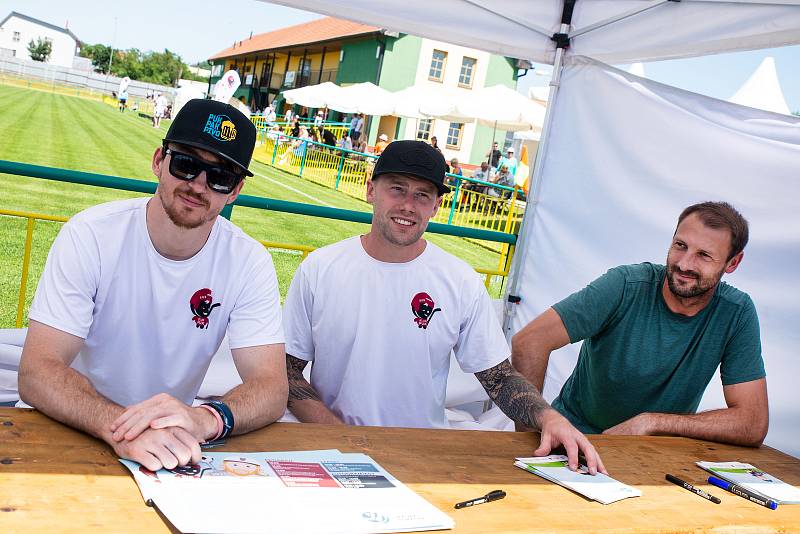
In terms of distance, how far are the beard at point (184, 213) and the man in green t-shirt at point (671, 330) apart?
4.90 ft

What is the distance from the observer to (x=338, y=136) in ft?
126

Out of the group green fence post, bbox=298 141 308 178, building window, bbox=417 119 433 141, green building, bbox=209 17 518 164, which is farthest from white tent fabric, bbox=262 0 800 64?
building window, bbox=417 119 433 141

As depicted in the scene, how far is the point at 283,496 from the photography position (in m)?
1.72

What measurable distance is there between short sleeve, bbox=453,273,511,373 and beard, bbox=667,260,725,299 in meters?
0.78

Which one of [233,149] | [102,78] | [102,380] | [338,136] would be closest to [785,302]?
[233,149]

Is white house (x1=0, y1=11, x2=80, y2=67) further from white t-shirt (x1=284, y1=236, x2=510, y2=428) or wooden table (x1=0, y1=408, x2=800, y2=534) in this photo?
wooden table (x1=0, y1=408, x2=800, y2=534)

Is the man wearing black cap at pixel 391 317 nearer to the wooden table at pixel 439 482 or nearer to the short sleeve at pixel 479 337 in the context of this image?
the short sleeve at pixel 479 337

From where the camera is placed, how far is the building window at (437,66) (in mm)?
39000

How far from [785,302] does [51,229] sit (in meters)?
8.54

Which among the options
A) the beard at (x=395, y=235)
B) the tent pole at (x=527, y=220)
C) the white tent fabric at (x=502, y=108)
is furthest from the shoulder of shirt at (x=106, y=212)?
the white tent fabric at (x=502, y=108)

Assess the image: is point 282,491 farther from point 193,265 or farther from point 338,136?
point 338,136

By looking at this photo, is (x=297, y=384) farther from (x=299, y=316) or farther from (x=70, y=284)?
(x=70, y=284)

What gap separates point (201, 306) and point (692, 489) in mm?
1647

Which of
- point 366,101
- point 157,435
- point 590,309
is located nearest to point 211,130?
point 157,435
